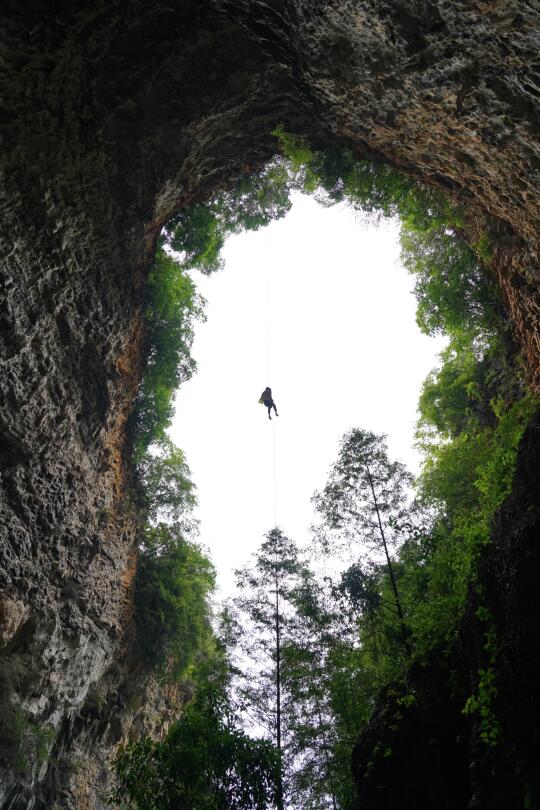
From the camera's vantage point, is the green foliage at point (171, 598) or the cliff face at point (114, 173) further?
the green foliage at point (171, 598)

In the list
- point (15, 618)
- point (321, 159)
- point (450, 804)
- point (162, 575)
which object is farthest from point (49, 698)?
point (321, 159)

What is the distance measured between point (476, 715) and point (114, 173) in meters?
11.7

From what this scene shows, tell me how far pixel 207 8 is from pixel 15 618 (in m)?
12.3

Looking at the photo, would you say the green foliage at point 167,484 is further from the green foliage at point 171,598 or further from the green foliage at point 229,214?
the green foliage at point 229,214

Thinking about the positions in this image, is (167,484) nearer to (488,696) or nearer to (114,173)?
(114,173)

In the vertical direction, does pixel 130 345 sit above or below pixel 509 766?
above

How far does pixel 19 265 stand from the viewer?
27.9ft

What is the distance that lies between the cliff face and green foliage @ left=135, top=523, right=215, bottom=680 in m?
1.39

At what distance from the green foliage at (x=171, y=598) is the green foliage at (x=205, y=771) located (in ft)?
14.9

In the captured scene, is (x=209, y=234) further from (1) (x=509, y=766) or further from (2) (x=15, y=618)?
(1) (x=509, y=766)

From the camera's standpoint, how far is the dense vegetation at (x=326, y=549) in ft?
30.3

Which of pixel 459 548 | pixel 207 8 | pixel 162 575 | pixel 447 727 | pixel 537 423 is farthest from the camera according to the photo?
pixel 162 575

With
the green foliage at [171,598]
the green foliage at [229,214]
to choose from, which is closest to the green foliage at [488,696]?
the green foliage at [171,598]

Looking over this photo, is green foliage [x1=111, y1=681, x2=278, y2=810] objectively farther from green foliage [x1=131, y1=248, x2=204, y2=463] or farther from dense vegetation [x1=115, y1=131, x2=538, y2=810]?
green foliage [x1=131, y1=248, x2=204, y2=463]
